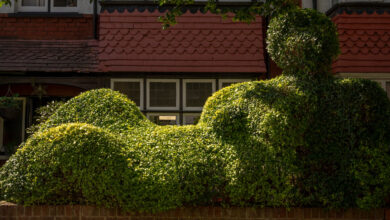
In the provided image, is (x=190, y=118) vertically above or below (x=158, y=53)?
below

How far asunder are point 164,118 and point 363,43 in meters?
5.55

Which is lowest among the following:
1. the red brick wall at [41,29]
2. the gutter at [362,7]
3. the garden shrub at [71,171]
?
the garden shrub at [71,171]

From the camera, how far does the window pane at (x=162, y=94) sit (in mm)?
9698

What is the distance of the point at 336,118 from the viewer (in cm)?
466

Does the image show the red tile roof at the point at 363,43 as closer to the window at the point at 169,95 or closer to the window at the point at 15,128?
the window at the point at 169,95

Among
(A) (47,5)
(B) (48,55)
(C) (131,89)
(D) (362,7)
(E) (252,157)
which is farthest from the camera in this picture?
(A) (47,5)

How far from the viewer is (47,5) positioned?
10.4 metres

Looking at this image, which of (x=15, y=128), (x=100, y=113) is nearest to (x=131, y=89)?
(x=15, y=128)

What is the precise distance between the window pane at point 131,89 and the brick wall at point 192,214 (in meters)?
5.19

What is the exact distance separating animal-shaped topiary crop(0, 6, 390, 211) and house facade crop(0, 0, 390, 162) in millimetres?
4494

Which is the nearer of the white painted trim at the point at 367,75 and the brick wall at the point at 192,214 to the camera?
the brick wall at the point at 192,214

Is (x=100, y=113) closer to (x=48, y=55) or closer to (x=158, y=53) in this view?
(x=158, y=53)

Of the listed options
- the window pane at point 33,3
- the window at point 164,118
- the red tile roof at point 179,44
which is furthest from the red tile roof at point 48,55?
Answer: the window at point 164,118

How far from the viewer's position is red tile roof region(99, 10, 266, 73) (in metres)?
9.31
